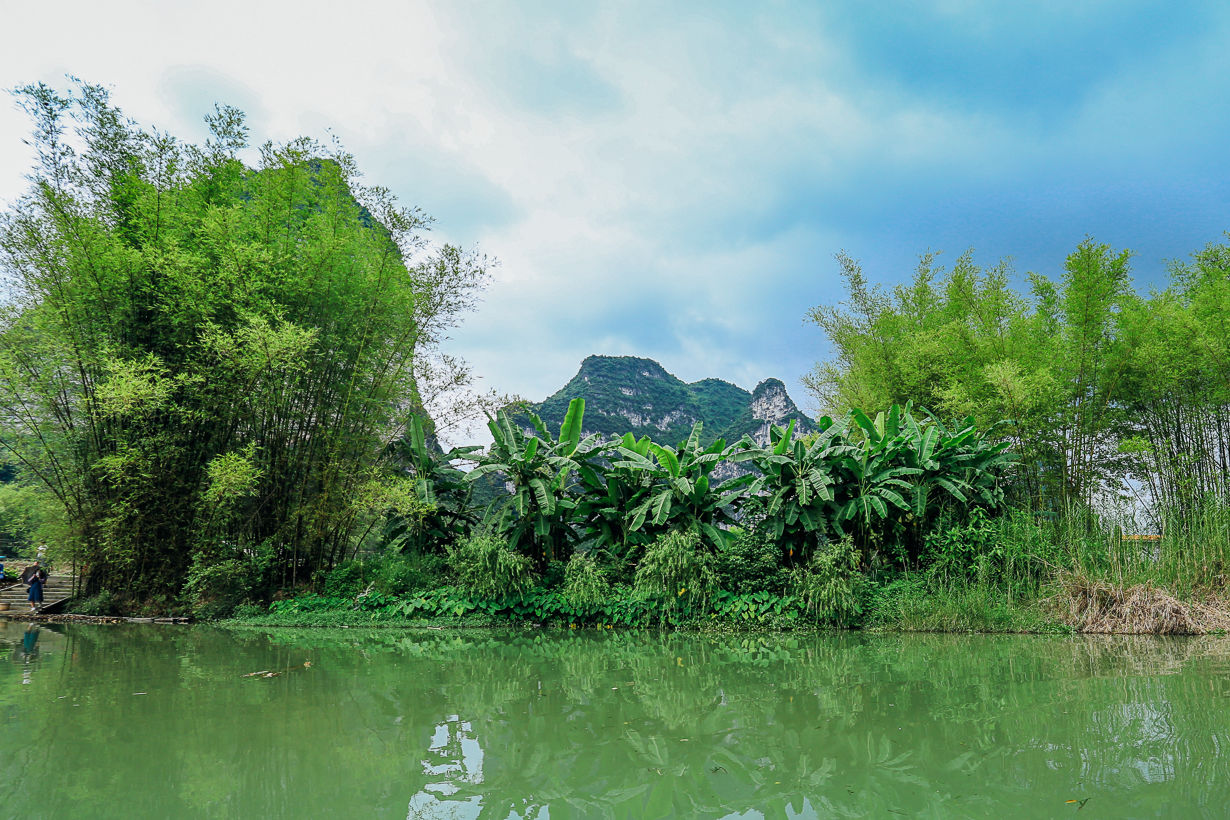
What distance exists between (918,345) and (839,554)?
11.9ft

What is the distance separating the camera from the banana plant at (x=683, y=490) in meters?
8.05

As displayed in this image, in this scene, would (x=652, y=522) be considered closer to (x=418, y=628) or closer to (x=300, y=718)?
(x=418, y=628)

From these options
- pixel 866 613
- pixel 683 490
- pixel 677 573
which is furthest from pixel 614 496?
pixel 866 613

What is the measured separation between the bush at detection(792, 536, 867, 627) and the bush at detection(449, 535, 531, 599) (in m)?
3.51

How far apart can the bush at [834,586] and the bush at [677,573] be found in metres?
1.10

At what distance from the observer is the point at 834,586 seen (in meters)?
7.25

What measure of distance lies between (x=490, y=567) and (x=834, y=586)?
423 centimetres

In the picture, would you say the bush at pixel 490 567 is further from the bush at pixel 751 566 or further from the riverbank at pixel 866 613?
the bush at pixel 751 566

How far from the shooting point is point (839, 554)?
7.37 meters

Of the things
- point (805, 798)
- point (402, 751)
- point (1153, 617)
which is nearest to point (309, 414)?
point (402, 751)

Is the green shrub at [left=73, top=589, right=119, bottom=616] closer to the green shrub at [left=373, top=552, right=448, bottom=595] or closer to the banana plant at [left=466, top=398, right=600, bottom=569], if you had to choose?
the green shrub at [left=373, top=552, right=448, bottom=595]

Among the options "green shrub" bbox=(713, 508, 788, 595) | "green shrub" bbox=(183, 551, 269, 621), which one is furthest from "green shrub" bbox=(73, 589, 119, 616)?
"green shrub" bbox=(713, 508, 788, 595)

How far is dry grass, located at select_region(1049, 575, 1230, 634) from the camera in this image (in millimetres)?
6496

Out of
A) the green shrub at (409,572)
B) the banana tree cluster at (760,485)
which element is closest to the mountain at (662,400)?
the green shrub at (409,572)
